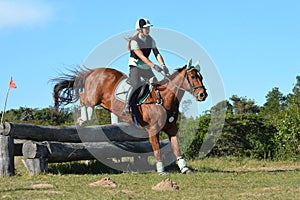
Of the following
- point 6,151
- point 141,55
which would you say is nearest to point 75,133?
point 6,151

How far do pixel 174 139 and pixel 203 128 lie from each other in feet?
21.7

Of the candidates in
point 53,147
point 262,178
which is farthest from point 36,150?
point 262,178

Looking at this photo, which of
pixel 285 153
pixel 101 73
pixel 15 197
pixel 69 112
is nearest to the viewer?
pixel 15 197

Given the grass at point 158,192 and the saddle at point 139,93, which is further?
the saddle at point 139,93

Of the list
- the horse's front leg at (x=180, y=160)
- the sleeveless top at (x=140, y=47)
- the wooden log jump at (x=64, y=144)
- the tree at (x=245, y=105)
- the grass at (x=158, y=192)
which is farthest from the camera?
the tree at (x=245, y=105)

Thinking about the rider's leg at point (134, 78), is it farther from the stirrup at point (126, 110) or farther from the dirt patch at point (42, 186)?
the dirt patch at point (42, 186)

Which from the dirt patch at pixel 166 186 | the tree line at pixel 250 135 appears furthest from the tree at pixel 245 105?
the dirt patch at pixel 166 186

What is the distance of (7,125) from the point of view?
1091cm

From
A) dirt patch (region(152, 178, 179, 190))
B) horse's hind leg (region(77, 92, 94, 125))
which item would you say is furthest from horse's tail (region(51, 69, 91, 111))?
dirt patch (region(152, 178, 179, 190))

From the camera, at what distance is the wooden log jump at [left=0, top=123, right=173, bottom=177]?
1089 cm

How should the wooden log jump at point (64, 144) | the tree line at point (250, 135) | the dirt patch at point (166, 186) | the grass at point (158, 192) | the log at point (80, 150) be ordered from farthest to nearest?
1. the tree line at point (250, 135)
2. the log at point (80, 150)
3. the wooden log jump at point (64, 144)
4. the dirt patch at point (166, 186)
5. the grass at point (158, 192)

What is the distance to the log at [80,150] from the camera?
11.0 m

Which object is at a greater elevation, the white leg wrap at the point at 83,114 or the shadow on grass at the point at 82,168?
the white leg wrap at the point at 83,114

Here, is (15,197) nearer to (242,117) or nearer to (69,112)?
(69,112)
